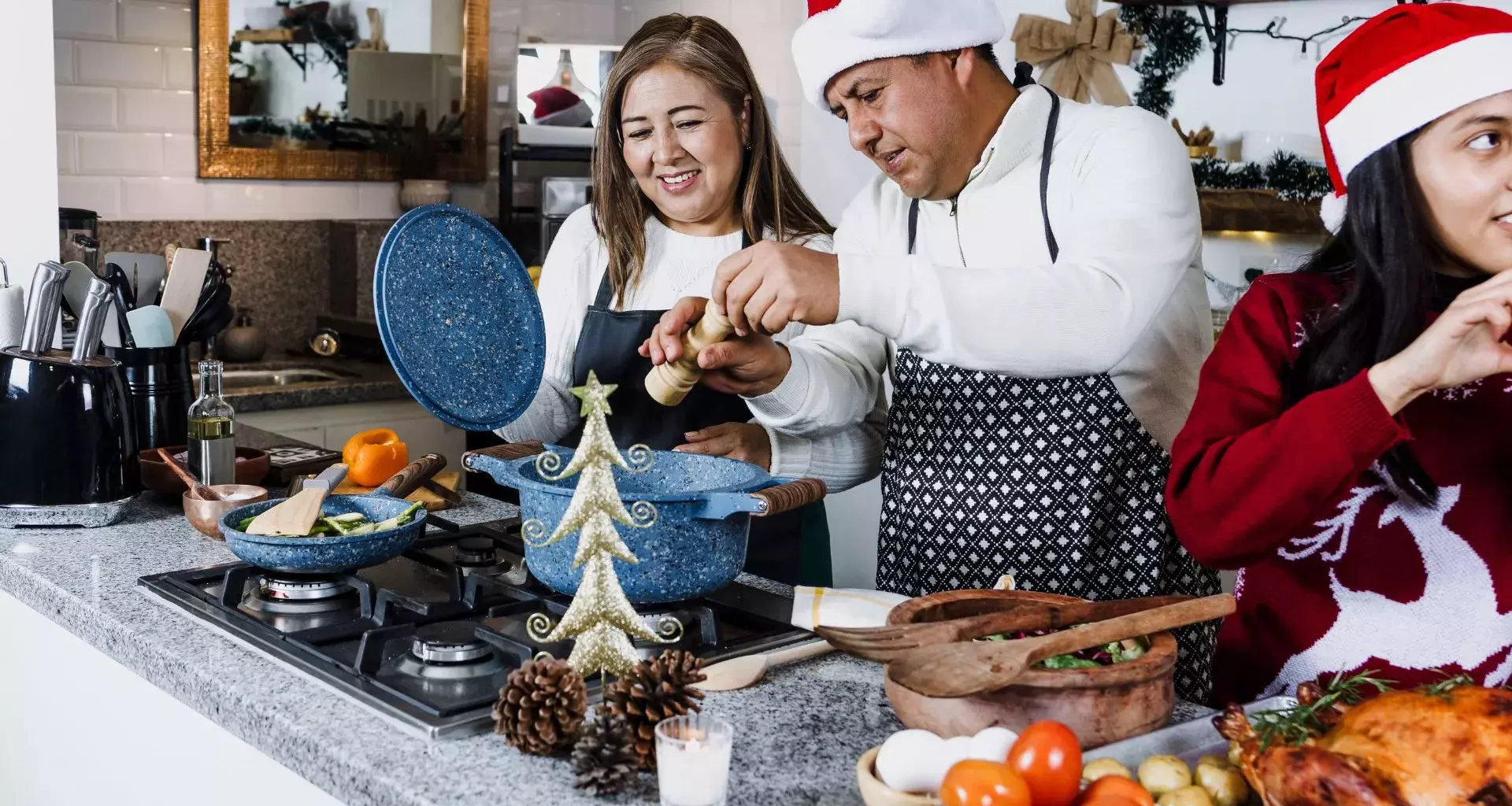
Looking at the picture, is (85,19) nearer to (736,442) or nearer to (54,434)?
(54,434)

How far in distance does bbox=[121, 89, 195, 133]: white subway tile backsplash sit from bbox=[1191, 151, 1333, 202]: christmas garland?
2.74m

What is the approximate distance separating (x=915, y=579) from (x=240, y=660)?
94 cm

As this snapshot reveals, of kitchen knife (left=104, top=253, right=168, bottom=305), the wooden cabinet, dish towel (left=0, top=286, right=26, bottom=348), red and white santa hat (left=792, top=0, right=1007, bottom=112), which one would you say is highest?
red and white santa hat (left=792, top=0, right=1007, bottom=112)

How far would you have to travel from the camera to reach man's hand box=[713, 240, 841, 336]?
1527mm

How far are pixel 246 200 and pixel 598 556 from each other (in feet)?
10.4

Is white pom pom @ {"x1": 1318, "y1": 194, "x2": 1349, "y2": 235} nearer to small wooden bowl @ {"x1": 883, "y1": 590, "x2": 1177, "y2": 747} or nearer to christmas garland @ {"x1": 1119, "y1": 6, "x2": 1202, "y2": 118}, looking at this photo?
small wooden bowl @ {"x1": 883, "y1": 590, "x2": 1177, "y2": 747}

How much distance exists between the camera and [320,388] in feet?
12.2

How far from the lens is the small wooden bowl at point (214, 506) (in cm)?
195

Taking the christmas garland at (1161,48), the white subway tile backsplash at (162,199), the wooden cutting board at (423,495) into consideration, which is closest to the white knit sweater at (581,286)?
the wooden cutting board at (423,495)

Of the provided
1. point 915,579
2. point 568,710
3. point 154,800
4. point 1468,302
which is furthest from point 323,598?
point 1468,302

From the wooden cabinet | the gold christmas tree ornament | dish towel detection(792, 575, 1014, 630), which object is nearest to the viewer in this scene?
the gold christmas tree ornament

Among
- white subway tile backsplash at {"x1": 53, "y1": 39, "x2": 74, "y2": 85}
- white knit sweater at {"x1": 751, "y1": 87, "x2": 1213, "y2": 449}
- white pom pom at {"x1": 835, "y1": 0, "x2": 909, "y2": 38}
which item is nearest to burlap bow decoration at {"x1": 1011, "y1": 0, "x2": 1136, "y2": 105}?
white knit sweater at {"x1": 751, "y1": 87, "x2": 1213, "y2": 449}

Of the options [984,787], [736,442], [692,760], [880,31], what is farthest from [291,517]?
[984,787]

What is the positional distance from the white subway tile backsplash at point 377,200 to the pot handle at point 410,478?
2431 millimetres
